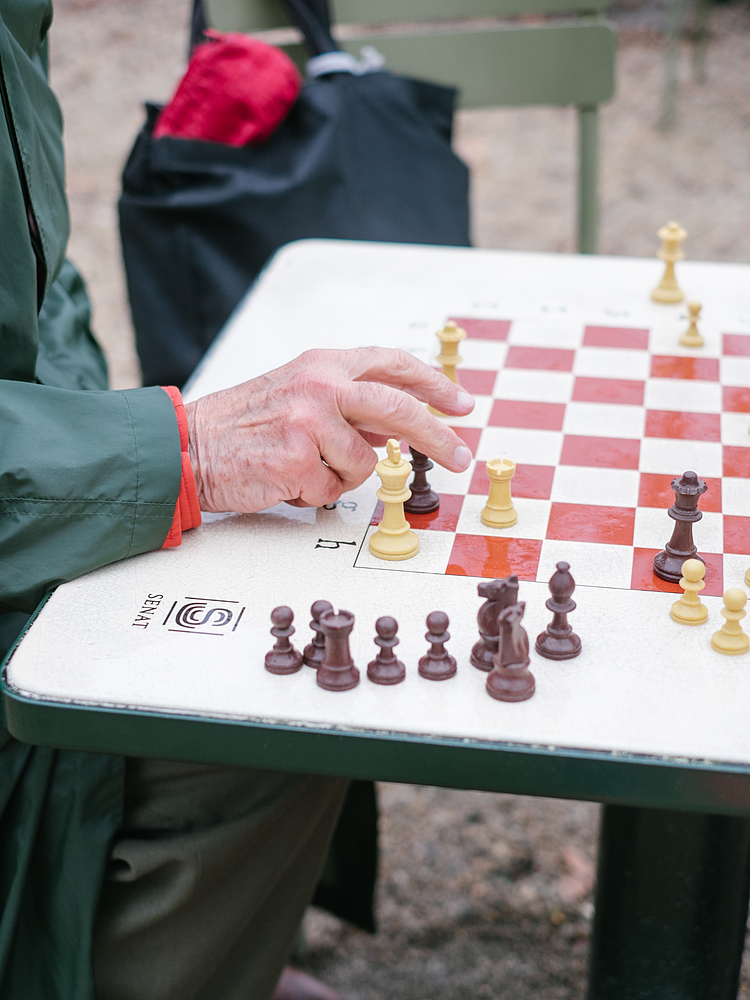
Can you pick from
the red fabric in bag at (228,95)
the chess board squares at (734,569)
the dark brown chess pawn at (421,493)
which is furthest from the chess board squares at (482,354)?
the red fabric in bag at (228,95)

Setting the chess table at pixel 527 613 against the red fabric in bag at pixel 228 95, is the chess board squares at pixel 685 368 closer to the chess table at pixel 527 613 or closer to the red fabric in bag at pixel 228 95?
the chess table at pixel 527 613

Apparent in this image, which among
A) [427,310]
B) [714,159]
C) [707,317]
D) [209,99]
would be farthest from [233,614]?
[714,159]

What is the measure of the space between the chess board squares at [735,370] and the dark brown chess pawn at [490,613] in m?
0.69

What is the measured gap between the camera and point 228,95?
2297 millimetres

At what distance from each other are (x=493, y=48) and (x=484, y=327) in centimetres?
130

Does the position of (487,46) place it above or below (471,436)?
above

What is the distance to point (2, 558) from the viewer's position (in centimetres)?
116

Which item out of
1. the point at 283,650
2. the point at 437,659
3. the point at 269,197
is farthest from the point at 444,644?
the point at 269,197

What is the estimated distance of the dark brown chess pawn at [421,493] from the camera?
1295 mm

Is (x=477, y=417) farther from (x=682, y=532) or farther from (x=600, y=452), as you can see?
(x=682, y=532)

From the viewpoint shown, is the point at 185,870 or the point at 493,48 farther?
the point at 493,48

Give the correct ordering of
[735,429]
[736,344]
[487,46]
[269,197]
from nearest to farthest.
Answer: [735,429] → [736,344] → [269,197] → [487,46]

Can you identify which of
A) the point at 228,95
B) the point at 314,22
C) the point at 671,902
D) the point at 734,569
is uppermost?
the point at 314,22

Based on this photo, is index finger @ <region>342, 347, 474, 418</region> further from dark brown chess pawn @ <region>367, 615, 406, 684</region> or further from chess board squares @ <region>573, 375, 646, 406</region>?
dark brown chess pawn @ <region>367, 615, 406, 684</region>
